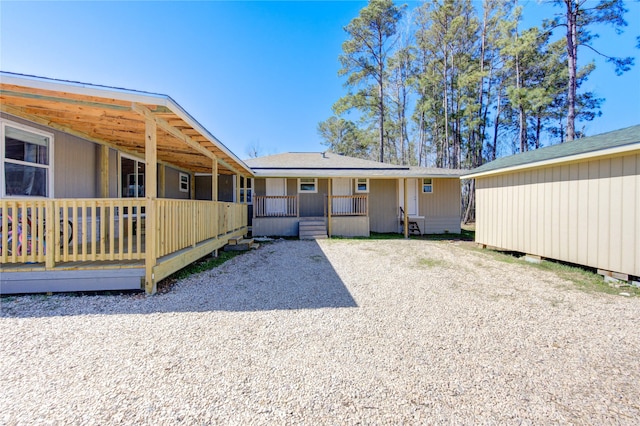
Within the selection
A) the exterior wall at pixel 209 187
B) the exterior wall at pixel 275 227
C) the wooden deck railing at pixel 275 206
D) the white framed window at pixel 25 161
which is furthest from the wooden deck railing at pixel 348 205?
the white framed window at pixel 25 161

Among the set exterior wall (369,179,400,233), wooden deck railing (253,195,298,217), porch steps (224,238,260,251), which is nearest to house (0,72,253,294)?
porch steps (224,238,260,251)

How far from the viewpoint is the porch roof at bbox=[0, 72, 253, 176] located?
3.52 metres

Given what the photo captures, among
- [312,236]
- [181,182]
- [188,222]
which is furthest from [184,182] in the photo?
[188,222]

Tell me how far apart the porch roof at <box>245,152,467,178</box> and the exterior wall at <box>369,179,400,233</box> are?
29.5 inches

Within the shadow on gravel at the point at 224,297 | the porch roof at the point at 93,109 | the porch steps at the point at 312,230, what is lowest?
the shadow on gravel at the point at 224,297

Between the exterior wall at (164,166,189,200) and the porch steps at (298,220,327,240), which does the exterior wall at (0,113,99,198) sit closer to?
the exterior wall at (164,166,189,200)

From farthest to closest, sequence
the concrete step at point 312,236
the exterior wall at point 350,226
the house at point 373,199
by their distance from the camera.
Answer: the house at point 373,199 < the exterior wall at point 350,226 < the concrete step at point 312,236

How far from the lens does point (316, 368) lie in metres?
2.19

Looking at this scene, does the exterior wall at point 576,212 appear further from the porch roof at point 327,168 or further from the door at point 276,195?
the door at point 276,195

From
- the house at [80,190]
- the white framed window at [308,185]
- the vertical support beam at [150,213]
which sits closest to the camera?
the house at [80,190]

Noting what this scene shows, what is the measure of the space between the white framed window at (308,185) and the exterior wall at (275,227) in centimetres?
172

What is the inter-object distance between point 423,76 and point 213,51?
47.1 ft

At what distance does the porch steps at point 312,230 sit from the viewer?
10.1 metres

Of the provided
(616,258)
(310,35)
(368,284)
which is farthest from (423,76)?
(368,284)
